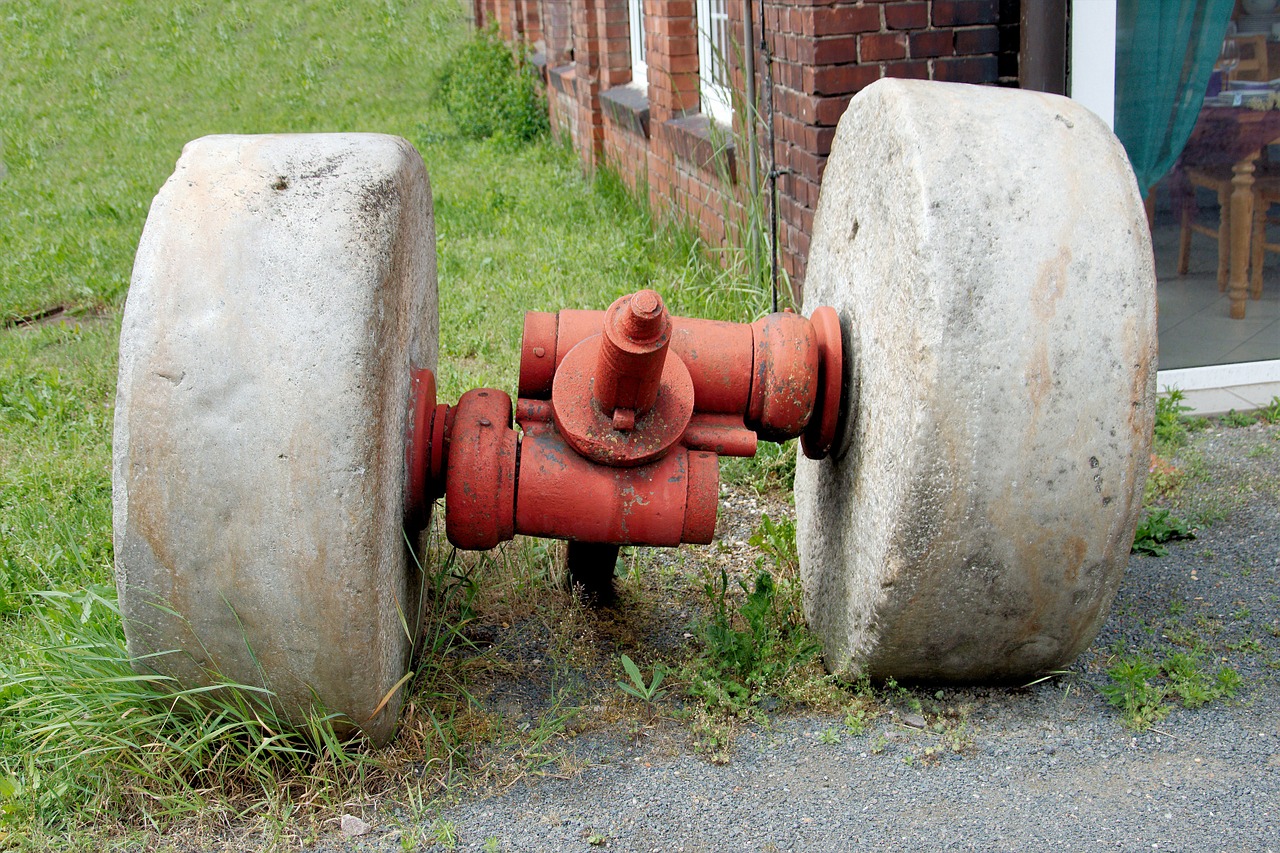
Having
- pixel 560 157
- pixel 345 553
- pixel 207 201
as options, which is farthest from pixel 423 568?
pixel 560 157

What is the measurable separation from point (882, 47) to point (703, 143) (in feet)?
6.07

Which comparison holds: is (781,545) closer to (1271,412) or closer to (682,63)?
(1271,412)

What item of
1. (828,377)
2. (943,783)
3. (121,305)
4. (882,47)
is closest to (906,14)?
(882,47)

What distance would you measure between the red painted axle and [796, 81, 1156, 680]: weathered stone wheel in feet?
0.93

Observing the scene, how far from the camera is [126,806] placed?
2.25 meters

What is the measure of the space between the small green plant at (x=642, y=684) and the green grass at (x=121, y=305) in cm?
14

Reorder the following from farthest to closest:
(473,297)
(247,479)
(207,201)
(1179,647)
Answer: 1. (473,297)
2. (1179,647)
3. (207,201)
4. (247,479)

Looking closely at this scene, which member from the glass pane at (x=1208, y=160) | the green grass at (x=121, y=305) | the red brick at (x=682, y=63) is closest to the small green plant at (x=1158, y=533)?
the green grass at (x=121, y=305)

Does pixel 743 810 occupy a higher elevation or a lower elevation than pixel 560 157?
lower

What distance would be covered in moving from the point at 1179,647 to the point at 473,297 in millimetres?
3988

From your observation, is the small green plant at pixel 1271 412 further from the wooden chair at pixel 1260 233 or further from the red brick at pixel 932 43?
the red brick at pixel 932 43

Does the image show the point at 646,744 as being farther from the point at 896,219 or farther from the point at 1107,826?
the point at 896,219

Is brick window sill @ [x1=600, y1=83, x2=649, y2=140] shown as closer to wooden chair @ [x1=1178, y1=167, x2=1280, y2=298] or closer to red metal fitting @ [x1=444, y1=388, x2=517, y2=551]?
wooden chair @ [x1=1178, y1=167, x2=1280, y2=298]

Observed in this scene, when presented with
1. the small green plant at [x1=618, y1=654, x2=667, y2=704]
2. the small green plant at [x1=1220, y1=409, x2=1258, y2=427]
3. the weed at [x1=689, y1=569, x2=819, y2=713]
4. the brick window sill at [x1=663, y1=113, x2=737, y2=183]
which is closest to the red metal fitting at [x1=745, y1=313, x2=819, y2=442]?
the weed at [x1=689, y1=569, x2=819, y2=713]
